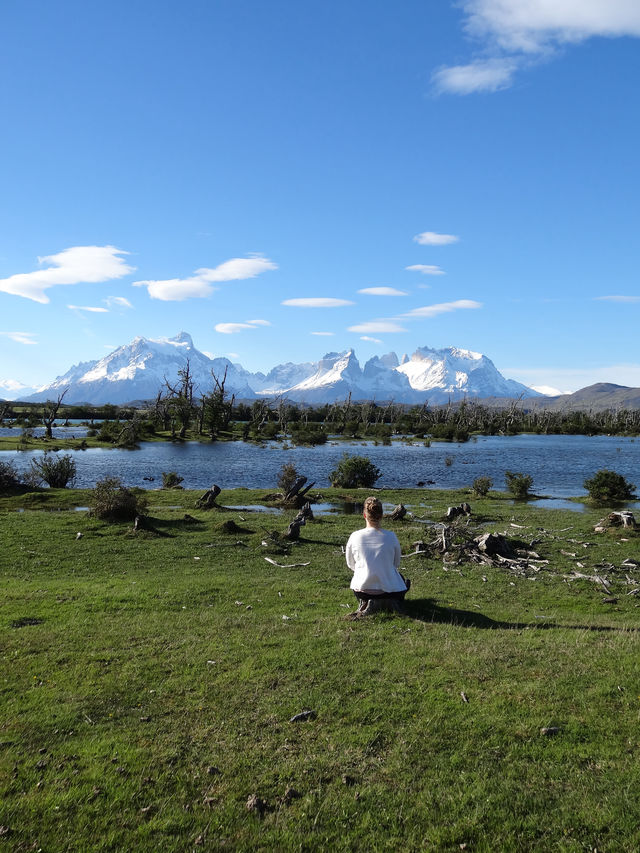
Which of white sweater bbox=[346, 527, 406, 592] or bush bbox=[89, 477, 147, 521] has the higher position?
white sweater bbox=[346, 527, 406, 592]

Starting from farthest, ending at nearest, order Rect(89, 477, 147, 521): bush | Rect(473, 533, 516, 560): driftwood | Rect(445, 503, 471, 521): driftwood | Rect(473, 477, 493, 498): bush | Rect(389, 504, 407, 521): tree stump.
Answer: Rect(473, 477, 493, 498): bush → Rect(389, 504, 407, 521): tree stump → Rect(445, 503, 471, 521): driftwood → Rect(89, 477, 147, 521): bush → Rect(473, 533, 516, 560): driftwood

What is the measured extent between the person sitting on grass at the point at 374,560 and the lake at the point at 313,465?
41.8m

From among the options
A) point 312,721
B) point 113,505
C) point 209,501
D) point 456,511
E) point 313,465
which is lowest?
point 209,501

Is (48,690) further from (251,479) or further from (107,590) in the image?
(251,479)

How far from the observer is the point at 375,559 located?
41.3 ft

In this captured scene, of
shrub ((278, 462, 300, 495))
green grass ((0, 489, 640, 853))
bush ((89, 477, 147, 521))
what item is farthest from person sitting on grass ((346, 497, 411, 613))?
shrub ((278, 462, 300, 495))

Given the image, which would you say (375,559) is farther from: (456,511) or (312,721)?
(456,511)

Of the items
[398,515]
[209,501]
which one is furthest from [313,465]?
[398,515]

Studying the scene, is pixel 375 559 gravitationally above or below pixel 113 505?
above

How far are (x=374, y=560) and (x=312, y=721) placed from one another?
4.94 metres

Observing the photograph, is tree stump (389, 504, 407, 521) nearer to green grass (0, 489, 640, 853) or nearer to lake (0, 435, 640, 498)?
green grass (0, 489, 640, 853)

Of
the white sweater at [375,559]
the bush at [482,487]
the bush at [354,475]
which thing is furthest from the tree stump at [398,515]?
the white sweater at [375,559]

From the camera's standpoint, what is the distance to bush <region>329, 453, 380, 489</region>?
53.1 m

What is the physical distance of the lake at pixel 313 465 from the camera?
58125mm
